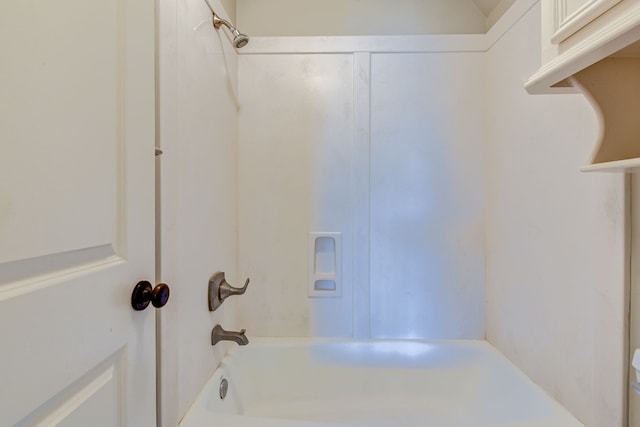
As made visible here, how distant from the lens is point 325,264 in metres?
1.70

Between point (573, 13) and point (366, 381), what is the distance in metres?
1.59

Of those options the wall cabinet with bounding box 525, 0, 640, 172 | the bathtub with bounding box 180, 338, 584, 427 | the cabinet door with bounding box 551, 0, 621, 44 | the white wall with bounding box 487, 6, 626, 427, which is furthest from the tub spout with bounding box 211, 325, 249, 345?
the cabinet door with bounding box 551, 0, 621, 44

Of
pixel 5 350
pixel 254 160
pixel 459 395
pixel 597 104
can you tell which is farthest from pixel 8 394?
pixel 459 395

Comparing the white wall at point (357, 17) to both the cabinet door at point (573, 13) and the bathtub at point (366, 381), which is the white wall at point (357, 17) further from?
the bathtub at point (366, 381)

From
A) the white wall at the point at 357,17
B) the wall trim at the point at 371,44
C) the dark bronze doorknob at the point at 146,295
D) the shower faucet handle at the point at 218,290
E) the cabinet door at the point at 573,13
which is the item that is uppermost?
the white wall at the point at 357,17

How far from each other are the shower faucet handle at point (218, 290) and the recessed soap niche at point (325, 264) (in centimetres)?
42

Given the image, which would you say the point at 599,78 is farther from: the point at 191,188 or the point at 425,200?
the point at 191,188

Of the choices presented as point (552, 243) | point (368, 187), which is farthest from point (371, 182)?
point (552, 243)

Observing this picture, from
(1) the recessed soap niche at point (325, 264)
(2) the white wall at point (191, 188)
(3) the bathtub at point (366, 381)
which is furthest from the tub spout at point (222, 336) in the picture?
(1) the recessed soap niche at point (325, 264)

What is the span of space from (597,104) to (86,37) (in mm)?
1075

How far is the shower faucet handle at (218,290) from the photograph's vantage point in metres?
1.30

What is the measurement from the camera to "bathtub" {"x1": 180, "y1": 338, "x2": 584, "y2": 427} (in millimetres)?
1479

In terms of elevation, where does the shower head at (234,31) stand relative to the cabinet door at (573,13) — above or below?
above

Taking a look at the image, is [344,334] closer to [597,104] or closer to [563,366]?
[563,366]
